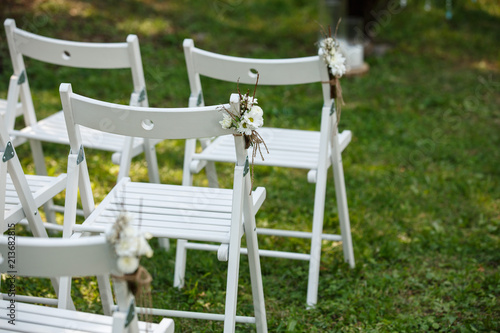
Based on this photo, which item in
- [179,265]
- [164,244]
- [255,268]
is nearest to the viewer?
[255,268]

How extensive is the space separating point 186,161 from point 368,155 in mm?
1952

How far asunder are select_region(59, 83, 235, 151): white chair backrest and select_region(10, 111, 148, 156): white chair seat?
970mm

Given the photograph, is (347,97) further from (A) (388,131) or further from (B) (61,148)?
(B) (61,148)

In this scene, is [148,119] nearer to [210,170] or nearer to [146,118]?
[146,118]

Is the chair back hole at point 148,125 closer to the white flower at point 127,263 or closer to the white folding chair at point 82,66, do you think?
the white flower at point 127,263

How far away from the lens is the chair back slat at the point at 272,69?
2.57 metres

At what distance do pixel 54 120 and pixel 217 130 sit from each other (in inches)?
65.3

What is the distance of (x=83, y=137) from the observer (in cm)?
307

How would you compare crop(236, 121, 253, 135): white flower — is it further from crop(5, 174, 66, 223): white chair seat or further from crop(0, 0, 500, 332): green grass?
crop(0, 0, 500, 332): green grass

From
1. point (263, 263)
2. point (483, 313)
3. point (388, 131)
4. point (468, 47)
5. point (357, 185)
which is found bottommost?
point (483, 313)

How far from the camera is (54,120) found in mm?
3289

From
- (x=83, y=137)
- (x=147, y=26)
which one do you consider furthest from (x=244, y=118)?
(x=147, y=26)

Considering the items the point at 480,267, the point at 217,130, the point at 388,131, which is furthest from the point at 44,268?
the point at 388,131

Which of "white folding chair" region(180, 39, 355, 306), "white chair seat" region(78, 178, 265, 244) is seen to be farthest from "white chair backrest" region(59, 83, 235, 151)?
"white folding chair" region(180, 39, 355, 306)
